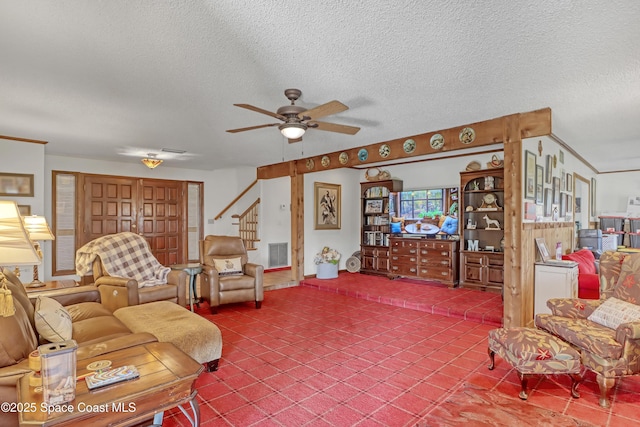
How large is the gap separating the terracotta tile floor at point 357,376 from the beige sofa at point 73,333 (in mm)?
615

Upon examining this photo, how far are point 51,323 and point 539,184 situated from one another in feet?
16.0

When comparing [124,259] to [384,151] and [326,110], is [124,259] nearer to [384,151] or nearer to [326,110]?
[326,110]

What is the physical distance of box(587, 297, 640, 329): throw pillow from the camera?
257cm

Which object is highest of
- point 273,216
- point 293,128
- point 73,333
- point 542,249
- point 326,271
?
point 293,128

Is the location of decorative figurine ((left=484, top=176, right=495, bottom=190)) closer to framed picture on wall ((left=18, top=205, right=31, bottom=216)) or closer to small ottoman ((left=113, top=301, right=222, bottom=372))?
small ottoman ((left=113, top=301, right=222, bottom=372))

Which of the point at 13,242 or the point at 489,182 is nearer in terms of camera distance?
the point at 13,242

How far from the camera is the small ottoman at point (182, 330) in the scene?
2633 mm

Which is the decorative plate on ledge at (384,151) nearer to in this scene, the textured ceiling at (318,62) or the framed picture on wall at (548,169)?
the textured ceiling at (318,62)

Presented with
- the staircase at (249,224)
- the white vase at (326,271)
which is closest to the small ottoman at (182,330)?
the white vase at (326,271)

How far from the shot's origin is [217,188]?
8.14 meters

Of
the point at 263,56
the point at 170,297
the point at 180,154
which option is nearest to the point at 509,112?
the point at 263,56

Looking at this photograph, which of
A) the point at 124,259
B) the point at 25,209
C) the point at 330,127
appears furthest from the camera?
the point at 25,209

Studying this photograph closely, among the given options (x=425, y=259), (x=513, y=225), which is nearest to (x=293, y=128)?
(x=513, y=225)

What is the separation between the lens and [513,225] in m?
3.71
